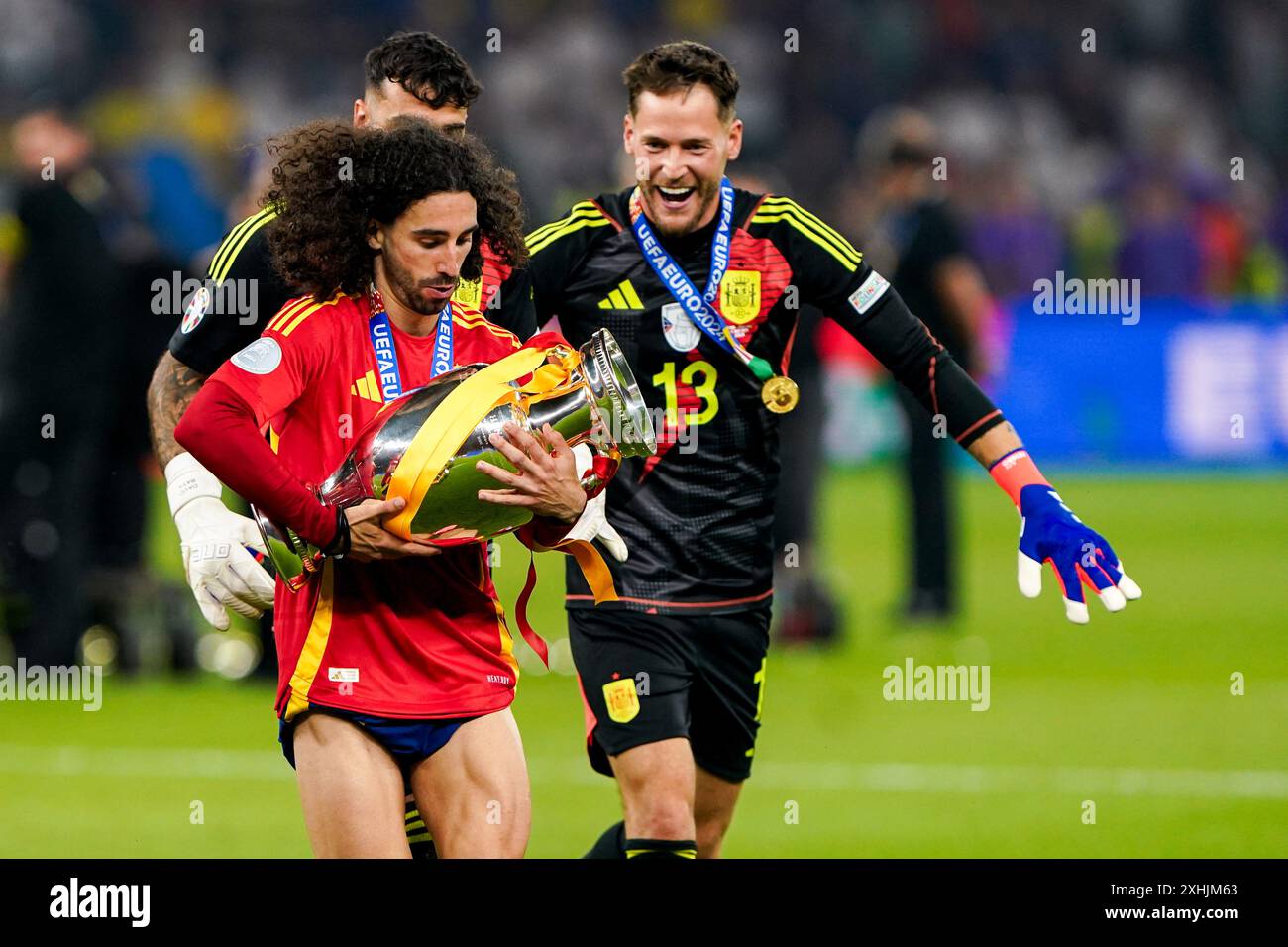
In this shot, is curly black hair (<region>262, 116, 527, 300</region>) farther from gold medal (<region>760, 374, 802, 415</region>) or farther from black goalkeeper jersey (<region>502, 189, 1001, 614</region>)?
gold medal (<region>760, 374, 802, 415</region>)

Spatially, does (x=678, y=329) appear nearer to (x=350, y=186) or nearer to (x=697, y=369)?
(x=697, y=369)

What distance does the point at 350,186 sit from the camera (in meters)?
4.70

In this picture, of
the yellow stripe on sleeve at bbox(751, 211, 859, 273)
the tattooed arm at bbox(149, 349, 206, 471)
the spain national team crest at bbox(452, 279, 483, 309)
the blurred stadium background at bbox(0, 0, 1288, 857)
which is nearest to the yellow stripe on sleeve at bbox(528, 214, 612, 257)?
the yellow stripe on sleeve at bbox(751, 211, 859, 273)

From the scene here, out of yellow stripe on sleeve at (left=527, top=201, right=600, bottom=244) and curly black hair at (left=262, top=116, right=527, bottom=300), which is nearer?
curly black hair at (left=262, top=116, right=527, bottom=300)

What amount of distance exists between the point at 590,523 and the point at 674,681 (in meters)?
1.26

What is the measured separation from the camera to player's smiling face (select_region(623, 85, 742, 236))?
5.88 meters

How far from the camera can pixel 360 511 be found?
4.46 m

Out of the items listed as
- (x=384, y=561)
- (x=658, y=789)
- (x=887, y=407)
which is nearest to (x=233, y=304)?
(x=384, y=561)

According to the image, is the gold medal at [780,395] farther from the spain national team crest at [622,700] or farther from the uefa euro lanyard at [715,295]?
the spain national team crest at [622,700]

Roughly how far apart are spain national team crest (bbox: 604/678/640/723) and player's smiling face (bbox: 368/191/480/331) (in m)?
1.62

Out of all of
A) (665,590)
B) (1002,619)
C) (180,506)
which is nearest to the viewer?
(180,506)

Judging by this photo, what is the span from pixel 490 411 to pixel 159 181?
56.5 ft
